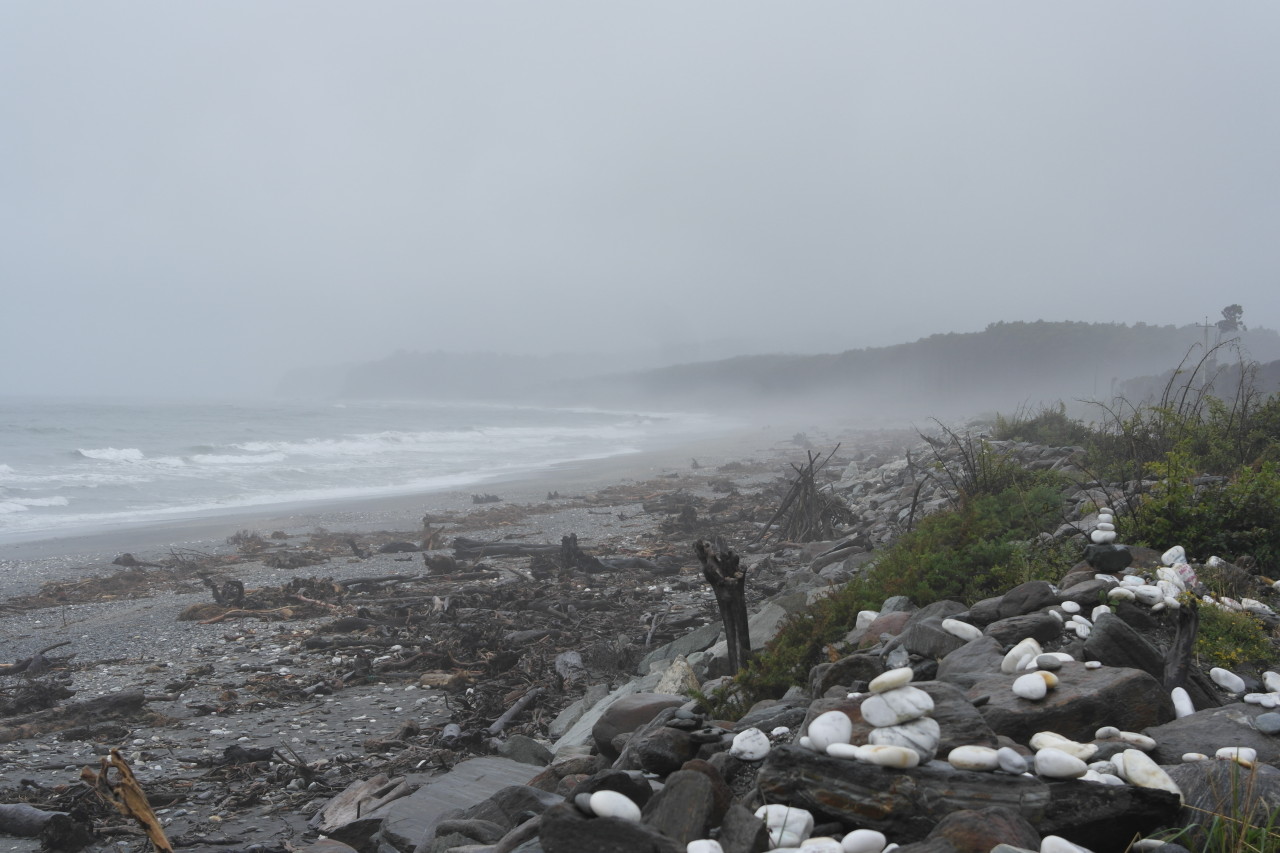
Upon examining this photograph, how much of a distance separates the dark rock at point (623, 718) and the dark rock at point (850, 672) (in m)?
1.13

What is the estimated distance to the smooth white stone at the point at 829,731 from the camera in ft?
9.37

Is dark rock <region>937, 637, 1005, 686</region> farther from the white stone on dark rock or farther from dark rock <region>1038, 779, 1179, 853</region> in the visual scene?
dark rock <region>1038, 779, 1179, 853</region>

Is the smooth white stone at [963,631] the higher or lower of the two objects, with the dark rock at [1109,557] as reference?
lower

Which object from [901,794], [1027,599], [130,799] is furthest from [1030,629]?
[130,799]

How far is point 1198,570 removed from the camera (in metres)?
5.07

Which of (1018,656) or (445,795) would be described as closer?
(1018,656)

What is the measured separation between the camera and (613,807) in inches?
107

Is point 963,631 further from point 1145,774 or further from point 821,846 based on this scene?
point 821,846

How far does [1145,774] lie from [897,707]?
813 mm

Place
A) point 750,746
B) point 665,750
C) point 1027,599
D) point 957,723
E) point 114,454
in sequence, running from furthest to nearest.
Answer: point 114,454
point 1027,599
point 665,750
point 750,746
point 957,723

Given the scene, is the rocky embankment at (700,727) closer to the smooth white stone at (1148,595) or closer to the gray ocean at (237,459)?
the smooth white stone at (1148,595)

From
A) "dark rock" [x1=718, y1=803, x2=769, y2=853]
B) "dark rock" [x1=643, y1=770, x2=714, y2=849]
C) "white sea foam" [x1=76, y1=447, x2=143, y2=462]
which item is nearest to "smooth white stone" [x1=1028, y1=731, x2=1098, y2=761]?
"dark rock" [x1=718, y1=803, x2=769, y2=853]

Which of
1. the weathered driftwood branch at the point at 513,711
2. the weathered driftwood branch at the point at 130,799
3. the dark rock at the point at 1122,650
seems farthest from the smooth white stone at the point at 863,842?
the weathered driftwood branch at the point at 513,711

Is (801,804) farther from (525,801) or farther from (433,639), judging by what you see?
(433,639)
